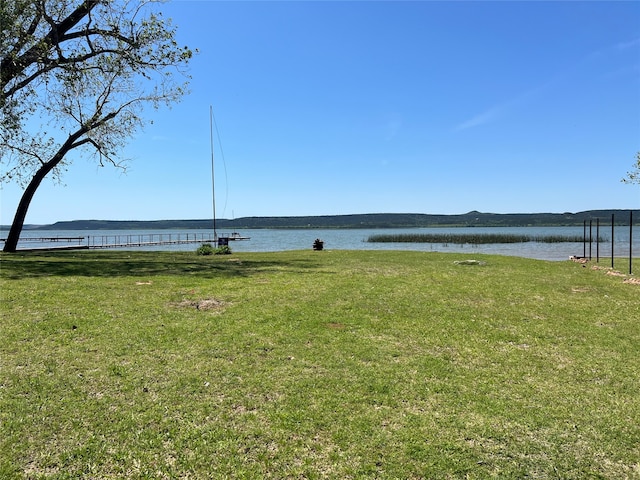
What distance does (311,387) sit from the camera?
4348 mm

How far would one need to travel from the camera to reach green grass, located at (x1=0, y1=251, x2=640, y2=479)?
3.18 metres

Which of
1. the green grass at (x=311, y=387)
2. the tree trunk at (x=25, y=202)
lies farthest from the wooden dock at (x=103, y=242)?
the green grass at (x=311, y=387)

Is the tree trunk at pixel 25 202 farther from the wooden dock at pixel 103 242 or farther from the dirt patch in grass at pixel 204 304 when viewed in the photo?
the dirt patch in grass at pixel 204 304

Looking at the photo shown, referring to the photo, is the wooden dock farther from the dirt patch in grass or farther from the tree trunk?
the dirt patch in grass

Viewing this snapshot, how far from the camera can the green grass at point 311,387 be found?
125 inches

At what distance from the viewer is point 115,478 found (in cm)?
294

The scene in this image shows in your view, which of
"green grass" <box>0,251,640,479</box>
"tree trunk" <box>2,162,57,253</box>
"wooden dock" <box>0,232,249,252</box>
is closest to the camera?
"green grass" <box>0,251,640,479</box>

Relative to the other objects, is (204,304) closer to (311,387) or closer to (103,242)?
(311,387)

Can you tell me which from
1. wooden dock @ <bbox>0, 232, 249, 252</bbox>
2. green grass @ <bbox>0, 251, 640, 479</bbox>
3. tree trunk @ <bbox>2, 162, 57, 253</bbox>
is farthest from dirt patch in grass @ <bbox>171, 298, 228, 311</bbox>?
wooden dock @ <bbox>0, 232, 249, 252</bbox>

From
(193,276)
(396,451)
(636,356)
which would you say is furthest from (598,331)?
(193,276)

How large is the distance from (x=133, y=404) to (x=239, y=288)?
569cm

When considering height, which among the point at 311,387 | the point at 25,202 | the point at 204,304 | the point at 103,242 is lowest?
the point at 103,242

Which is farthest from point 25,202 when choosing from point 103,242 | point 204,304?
point 103,242

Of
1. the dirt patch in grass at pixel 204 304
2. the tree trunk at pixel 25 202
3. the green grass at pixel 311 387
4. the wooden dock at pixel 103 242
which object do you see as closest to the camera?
the green grass at pixel 311 387
